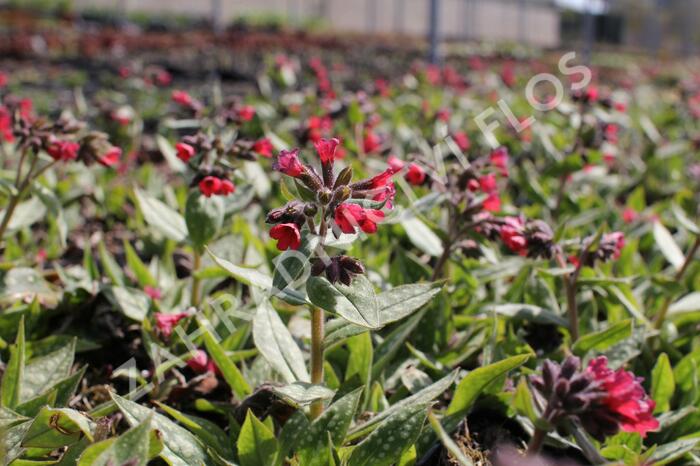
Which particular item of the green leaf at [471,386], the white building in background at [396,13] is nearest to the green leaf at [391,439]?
the green leaf at [471,386]

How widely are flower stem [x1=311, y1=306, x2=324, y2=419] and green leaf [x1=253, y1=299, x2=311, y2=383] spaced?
0.09 m

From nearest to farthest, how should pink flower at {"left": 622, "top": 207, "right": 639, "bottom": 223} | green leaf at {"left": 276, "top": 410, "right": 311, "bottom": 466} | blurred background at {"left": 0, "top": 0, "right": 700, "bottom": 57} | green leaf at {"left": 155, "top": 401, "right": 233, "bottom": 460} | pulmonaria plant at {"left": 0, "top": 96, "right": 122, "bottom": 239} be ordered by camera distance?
green leaf at {"left": 276, "top": 410, "right": 311, "bottom": 466}, green leaf at {"left": 155, "top": 401, "right": 233, "bottom": 460}, pulmonaria plant at {"left": 0, "top": 96, "right": 122, "bottom": 239}, pink flower at {"left": 622, "top": 207, "right": 639, "bottom": 223}, blurred background at {"left": 0, "top": 0, "right": 700, "bottom": 57}

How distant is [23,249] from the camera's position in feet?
12.5

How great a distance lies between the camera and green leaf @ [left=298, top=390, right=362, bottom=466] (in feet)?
7.01

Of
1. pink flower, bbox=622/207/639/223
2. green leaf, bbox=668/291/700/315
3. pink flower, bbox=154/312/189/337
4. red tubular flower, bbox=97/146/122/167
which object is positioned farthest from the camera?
pink flower, bbox=622/207/639/223

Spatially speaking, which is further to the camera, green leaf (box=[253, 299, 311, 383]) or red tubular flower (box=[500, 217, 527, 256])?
red tubular flower (box=[500, 217, 527, 256])

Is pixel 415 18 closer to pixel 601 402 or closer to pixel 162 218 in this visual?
pixel 162 218

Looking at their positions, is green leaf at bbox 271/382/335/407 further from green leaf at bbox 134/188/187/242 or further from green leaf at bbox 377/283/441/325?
green leaf at bbox 134/188/187/242

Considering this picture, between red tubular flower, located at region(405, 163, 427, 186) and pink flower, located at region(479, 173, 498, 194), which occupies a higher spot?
red tubular flower, located at region(405, 163, 427, 186)

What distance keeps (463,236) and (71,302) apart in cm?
169

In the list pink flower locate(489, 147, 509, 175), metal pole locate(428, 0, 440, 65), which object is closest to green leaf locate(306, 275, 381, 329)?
pink flower locate(489, 147, 509, 175)

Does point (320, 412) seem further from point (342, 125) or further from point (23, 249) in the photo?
point (342, 125)

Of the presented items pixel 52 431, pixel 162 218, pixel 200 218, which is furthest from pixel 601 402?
pixel 162 218

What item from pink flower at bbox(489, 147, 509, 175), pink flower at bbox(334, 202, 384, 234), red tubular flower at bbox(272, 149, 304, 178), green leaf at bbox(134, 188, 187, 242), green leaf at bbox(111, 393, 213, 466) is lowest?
green leaf at bbox(111, 393, 213, 466)
